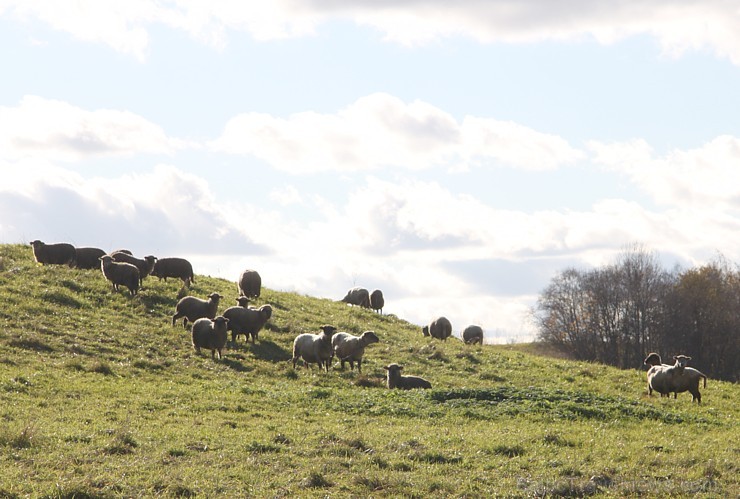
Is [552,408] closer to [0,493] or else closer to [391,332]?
[0,493]

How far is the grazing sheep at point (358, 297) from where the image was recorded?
54.8 m

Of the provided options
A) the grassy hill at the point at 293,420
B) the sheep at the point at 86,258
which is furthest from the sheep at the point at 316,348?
the sheep at the point at 86,258

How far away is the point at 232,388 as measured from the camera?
25.4m

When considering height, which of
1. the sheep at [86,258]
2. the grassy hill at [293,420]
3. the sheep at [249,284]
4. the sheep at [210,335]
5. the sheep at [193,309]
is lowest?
the grassy hill at [293,420]

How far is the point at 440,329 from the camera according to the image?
4547 centimetres

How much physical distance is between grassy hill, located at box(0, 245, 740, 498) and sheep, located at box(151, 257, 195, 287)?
151 inches

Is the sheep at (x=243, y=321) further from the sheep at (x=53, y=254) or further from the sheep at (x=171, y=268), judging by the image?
the sheep at (x=53, y=254)

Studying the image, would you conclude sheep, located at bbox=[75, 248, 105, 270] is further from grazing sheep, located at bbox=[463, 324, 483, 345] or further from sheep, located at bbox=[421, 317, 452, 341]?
grazing sheep, located at bbox=[463, 324, 483, 345]

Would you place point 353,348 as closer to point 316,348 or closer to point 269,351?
point 316,348

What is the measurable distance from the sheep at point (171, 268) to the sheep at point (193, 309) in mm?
6526

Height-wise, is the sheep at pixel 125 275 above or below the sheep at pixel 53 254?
below

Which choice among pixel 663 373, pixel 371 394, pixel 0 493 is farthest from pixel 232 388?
pixel 663 373

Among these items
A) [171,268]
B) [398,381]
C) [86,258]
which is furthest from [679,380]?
[86,258]

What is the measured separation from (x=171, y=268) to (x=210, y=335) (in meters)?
10.9
